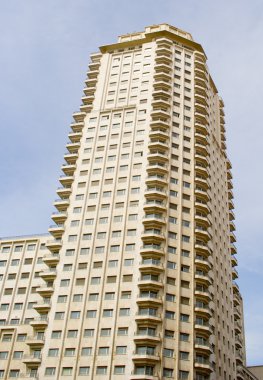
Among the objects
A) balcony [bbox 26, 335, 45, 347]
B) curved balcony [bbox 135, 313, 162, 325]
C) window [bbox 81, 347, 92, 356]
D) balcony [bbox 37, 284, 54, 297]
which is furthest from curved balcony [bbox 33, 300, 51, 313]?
curved balcony [bbox 135, 313, 162, 325]

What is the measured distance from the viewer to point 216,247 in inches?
2869

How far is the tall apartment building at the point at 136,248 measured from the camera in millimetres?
56812

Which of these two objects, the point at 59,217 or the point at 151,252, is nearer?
the point at 151,252

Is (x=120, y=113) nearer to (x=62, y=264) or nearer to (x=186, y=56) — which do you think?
(x=186, y=56)

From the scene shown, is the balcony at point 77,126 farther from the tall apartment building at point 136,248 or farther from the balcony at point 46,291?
the balcony at point 46,291

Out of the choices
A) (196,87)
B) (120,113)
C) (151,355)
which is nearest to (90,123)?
(120,113)

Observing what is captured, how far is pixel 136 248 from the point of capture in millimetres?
A: 63406

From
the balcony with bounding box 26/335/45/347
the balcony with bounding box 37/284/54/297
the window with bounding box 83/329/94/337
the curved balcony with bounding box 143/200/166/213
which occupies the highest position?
the curved balcony with bounding box 143/200/166/213

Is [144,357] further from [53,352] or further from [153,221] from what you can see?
[153,221]

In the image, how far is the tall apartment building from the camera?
56.8 m

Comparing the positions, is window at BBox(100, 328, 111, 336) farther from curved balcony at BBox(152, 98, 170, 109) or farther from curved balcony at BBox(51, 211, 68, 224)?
curved balcony at BBox(152, 98, 170, 109)

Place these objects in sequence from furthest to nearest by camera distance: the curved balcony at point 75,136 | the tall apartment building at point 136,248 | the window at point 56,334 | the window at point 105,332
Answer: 1. the curved balcony at point 75,136
2. the window at point 56,334
3. the window at point 105,332
4. the tall apartment building at point 136,248

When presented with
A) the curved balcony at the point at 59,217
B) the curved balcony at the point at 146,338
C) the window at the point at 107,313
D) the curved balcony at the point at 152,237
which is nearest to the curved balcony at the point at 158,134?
the curved balcony at the point at 152,237

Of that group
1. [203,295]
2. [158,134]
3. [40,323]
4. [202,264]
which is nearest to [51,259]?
[40,323]
